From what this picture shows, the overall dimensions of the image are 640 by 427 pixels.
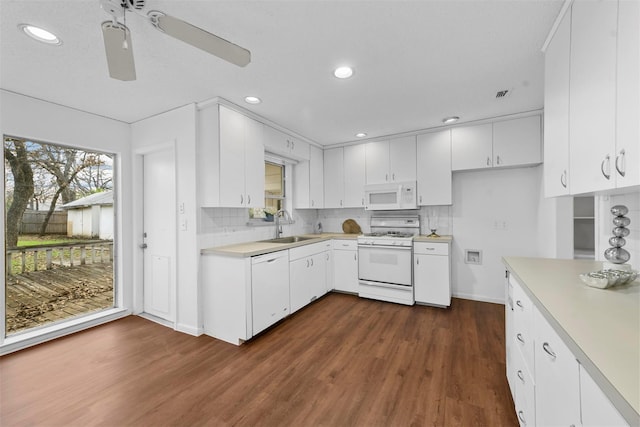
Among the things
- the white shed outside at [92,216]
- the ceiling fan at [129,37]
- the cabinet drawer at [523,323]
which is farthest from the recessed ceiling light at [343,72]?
the white shed outside at [92,216]

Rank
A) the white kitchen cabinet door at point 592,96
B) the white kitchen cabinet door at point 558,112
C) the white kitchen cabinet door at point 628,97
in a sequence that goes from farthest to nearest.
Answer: the white kitchen cabinet door at point 558,112 → the white kitchen cabinet door at point 592,96 → the white kitchen cabinet door at point 628,97

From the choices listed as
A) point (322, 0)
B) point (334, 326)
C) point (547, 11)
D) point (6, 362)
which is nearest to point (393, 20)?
point (322, 0)

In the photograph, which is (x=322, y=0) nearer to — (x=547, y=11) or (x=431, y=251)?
(x=547, y=11)

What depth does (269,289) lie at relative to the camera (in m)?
2.77

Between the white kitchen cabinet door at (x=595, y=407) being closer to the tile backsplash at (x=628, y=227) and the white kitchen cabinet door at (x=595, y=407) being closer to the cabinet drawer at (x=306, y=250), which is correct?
the tile backsplash at (x=628, y=227)

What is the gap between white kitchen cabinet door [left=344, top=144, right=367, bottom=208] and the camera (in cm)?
421

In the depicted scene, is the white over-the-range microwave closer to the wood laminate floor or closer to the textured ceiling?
the textured ceiling

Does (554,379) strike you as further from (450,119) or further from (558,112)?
(450,119)

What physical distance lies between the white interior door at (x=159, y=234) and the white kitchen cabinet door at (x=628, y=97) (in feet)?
11.3

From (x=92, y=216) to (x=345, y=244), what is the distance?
3.29 m

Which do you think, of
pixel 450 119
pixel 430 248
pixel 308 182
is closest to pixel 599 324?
pixel 430 248

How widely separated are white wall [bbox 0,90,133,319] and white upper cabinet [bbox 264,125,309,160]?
1753 millimetres

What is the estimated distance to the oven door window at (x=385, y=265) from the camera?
3.46m

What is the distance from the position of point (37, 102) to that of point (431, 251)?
15.2 ft
